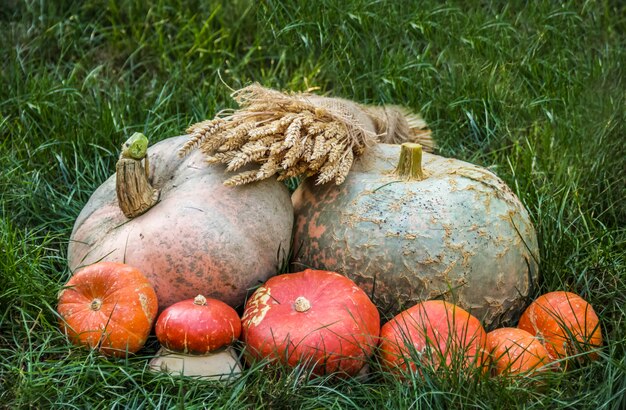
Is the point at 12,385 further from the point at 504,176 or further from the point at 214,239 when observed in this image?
the point at 504,176

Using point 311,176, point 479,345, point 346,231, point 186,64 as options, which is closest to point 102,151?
point 186,64

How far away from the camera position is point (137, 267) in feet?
11.3

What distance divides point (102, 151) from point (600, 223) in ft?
9.34

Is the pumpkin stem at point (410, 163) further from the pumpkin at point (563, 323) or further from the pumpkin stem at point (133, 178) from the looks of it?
the pumpkin stem at point (133, 178)

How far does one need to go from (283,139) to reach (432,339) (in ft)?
3.77

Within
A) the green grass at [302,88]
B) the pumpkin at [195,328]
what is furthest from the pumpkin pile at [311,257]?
the green grass at [302,88]

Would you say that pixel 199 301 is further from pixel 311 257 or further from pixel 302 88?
pixel 302 88

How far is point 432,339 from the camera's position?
10.4ft

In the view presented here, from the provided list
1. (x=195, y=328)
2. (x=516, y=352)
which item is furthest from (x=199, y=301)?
(x=516, y=352)

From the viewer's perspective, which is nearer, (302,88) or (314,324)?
(314,324)

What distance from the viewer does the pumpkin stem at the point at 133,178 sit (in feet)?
11.7

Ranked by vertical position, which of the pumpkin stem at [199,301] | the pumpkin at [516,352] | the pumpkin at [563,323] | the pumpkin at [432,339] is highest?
the pumpkin stem at [199,301]

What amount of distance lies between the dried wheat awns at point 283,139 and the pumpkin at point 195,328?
618 mm

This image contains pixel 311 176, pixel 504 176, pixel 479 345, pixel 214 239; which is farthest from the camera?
pixel 504 176
